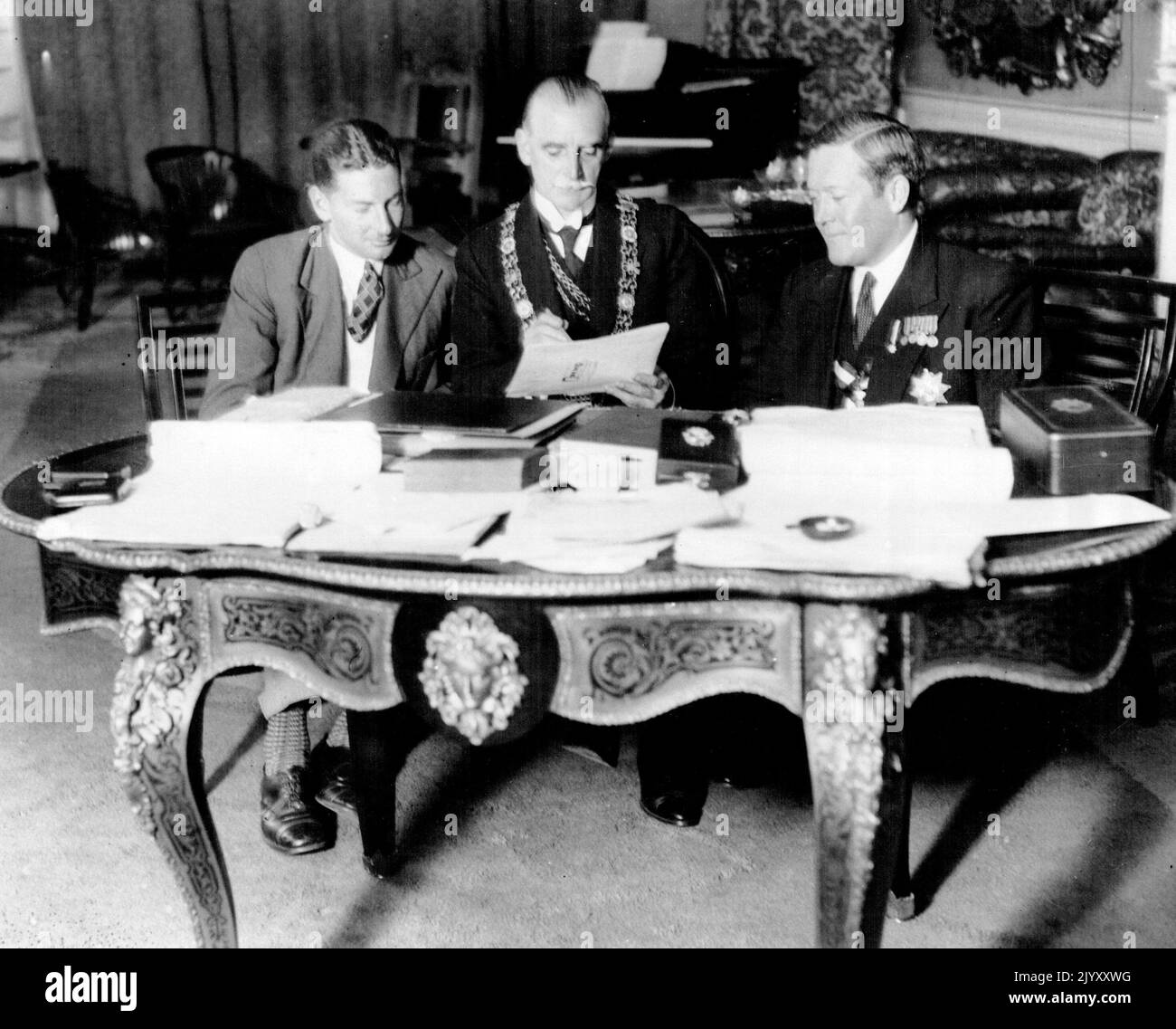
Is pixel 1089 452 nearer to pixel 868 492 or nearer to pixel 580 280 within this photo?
pixel 868 492

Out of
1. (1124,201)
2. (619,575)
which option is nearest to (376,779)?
(619,575)

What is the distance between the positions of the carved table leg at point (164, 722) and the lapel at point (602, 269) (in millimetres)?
1377

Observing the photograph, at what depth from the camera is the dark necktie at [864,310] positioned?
254cm

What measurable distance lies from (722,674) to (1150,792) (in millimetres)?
1426

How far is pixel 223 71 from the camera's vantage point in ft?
29.0

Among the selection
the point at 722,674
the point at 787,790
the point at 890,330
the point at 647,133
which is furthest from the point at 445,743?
the point at 647,133

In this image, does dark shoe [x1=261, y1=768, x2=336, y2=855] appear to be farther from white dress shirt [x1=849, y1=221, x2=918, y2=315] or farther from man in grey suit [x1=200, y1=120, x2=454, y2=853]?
white dress shirt [x1=849, y1=221, x2=918, y2=315]

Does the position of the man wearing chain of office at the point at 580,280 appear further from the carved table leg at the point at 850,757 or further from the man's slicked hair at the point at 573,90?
the carved table leg at the point at 850,757

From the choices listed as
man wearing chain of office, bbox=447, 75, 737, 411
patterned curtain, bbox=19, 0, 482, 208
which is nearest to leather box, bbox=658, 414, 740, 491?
man wearing chain of office, bbox=447, 75, 737, 411

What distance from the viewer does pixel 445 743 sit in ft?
9.89

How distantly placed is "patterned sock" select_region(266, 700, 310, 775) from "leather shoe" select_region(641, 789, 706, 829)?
25.8 inches

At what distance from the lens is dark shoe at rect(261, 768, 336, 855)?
254cm

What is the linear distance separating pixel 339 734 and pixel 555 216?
1140 mm

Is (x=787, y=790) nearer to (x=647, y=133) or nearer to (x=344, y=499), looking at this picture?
(x=344, y=499)
